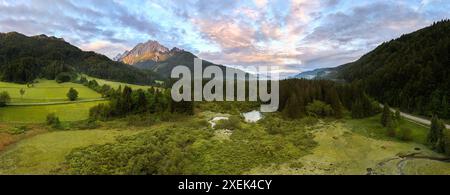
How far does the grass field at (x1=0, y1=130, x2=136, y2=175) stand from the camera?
27453mm

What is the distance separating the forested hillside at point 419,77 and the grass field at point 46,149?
6065cm

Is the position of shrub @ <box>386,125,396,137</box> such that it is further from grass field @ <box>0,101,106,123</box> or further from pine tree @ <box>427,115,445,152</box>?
grass field @ <box>0,101,106,123</box>

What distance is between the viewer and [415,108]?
6512 centimetres

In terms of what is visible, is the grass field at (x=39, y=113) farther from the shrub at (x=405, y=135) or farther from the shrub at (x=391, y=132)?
the shrub at (x=405, y=135)

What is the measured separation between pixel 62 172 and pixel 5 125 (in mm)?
25349

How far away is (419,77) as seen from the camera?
7800 centimetres

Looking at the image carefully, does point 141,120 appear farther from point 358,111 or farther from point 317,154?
point 358,111

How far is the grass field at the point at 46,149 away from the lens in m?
27.5

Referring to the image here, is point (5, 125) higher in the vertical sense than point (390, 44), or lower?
lower

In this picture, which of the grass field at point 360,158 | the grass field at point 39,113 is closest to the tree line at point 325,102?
the grass field at point 360,158

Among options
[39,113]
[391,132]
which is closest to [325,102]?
[391,132]

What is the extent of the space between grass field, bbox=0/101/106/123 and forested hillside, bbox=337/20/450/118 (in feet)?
225

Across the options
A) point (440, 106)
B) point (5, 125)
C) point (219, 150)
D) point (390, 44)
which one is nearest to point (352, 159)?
point (219, 150)
